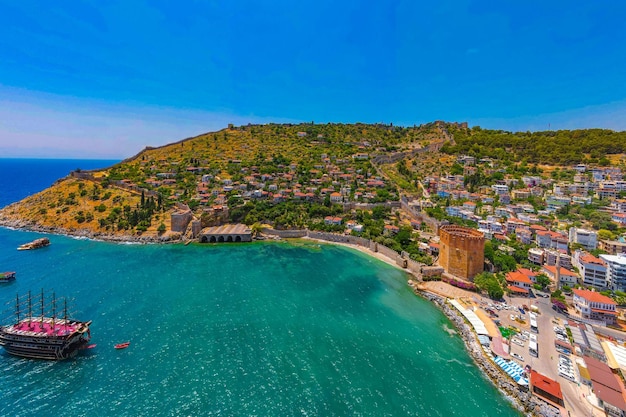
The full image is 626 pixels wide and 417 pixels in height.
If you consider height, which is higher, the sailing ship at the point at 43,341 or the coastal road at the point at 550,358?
the sailing ship at the point at 43,341

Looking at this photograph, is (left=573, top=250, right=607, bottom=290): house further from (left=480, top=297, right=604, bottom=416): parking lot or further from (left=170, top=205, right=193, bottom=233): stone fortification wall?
(left=170, top=205, right=193, bottom=233): stone fortification wall

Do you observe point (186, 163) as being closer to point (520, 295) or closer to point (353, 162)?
point (353, 162)

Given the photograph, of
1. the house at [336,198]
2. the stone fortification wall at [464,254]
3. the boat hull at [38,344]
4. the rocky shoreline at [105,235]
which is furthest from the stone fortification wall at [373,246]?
the boat hull at [38,344]

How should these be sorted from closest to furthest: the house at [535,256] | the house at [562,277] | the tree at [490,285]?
the tree at [490,285] → the house at [562,277] → the house at [535,256]

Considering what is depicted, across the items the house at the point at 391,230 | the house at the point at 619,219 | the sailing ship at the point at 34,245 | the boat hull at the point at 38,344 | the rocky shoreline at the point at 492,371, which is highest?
the house at the point at 619,219

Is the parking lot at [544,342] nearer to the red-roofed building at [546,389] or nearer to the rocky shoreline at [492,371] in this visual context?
the red-roofed building at [546,389]

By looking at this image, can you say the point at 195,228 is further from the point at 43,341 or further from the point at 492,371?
the point at 492,371

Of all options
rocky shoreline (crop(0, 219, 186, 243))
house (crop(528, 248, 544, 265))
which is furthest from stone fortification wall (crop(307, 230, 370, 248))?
rocky shoreline (crop(0, 219, 186, 243))
